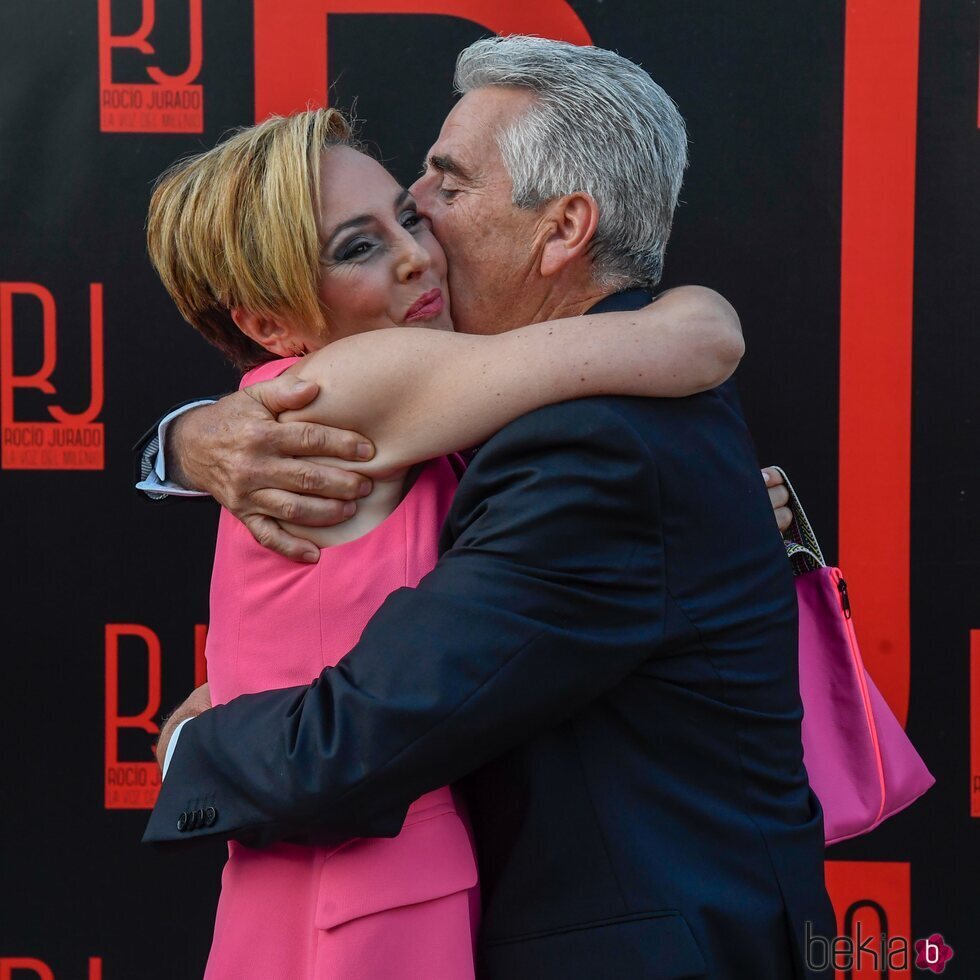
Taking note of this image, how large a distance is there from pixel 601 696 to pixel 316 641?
0.34 m

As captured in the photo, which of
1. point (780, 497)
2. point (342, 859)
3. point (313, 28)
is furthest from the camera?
point (313, 28)

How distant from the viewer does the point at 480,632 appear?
125 cm

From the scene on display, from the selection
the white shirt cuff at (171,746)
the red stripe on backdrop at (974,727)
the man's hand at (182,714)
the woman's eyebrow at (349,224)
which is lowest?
the red stripe on backdrop at (974,727)

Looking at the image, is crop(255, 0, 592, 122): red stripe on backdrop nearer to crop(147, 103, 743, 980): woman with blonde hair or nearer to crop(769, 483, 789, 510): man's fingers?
crop(147, 103, 743, 980): woman with blonde hair

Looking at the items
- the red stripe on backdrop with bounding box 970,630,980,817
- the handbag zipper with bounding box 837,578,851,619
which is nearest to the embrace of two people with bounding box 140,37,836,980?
the handbag zipper with bounding box 837,578,851,619

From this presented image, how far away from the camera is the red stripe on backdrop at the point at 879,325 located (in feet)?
8.43

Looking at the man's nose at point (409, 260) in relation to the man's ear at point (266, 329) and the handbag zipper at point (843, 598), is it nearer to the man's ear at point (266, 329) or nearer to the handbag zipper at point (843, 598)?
the man's ear at point (266, 329)

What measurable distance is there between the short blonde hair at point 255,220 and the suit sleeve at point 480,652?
0.43 metres

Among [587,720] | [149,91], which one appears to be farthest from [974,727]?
[149,91]

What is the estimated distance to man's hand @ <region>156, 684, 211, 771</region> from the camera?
1.65 meters

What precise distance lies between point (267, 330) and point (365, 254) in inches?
7.2

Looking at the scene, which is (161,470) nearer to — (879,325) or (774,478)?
(774,478)

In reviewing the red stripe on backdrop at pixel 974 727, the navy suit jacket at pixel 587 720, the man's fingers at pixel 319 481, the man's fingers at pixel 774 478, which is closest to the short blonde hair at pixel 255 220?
the man's fingers at pixel 319 481

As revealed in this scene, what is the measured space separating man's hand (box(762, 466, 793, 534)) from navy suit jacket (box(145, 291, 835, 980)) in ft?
1.29
